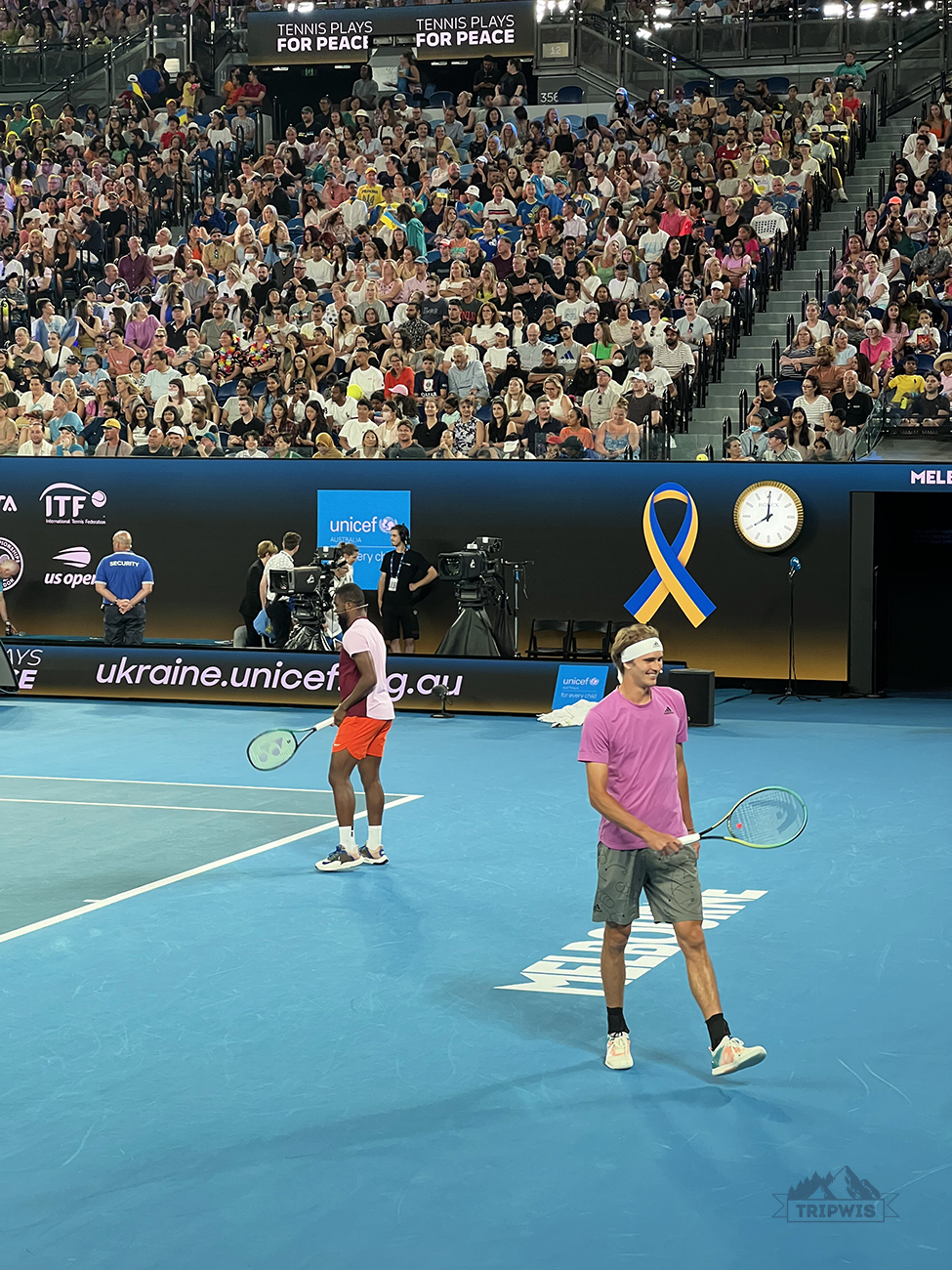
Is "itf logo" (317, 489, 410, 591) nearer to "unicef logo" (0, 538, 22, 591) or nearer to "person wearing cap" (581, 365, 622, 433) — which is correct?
"person wearing cap" (581, 365, 622, 433)

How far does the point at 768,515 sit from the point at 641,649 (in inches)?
574

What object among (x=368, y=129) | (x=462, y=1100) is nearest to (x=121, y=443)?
(x=368, y=129)

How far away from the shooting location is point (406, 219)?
27.7 meters

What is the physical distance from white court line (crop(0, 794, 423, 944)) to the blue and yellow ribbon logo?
854 cm

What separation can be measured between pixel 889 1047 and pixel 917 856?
4.54 meters

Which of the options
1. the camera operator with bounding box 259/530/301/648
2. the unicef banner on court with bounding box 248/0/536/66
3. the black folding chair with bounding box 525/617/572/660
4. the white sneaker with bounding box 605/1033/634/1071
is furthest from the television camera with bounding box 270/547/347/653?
the unicef banner on court with bounding box 248/0/536/66

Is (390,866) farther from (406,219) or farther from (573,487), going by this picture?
(406,219)

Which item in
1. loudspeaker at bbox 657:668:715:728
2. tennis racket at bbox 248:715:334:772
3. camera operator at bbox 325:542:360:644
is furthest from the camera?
camera operator at bbox 325:542:360:644

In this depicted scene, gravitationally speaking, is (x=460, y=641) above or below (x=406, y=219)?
below

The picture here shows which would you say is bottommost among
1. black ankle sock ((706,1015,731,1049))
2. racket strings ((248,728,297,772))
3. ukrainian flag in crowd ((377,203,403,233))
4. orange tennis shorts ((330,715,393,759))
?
black ankle sock ((706,1015,731,1049))

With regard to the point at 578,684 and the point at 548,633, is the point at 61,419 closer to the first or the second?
the point at 548,633

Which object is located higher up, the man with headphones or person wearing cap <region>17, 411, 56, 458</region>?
person wearing cap <region>17, 411, 56, 458</region>

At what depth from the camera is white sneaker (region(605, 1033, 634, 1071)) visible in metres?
7.41

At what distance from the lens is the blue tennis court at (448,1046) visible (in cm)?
572
